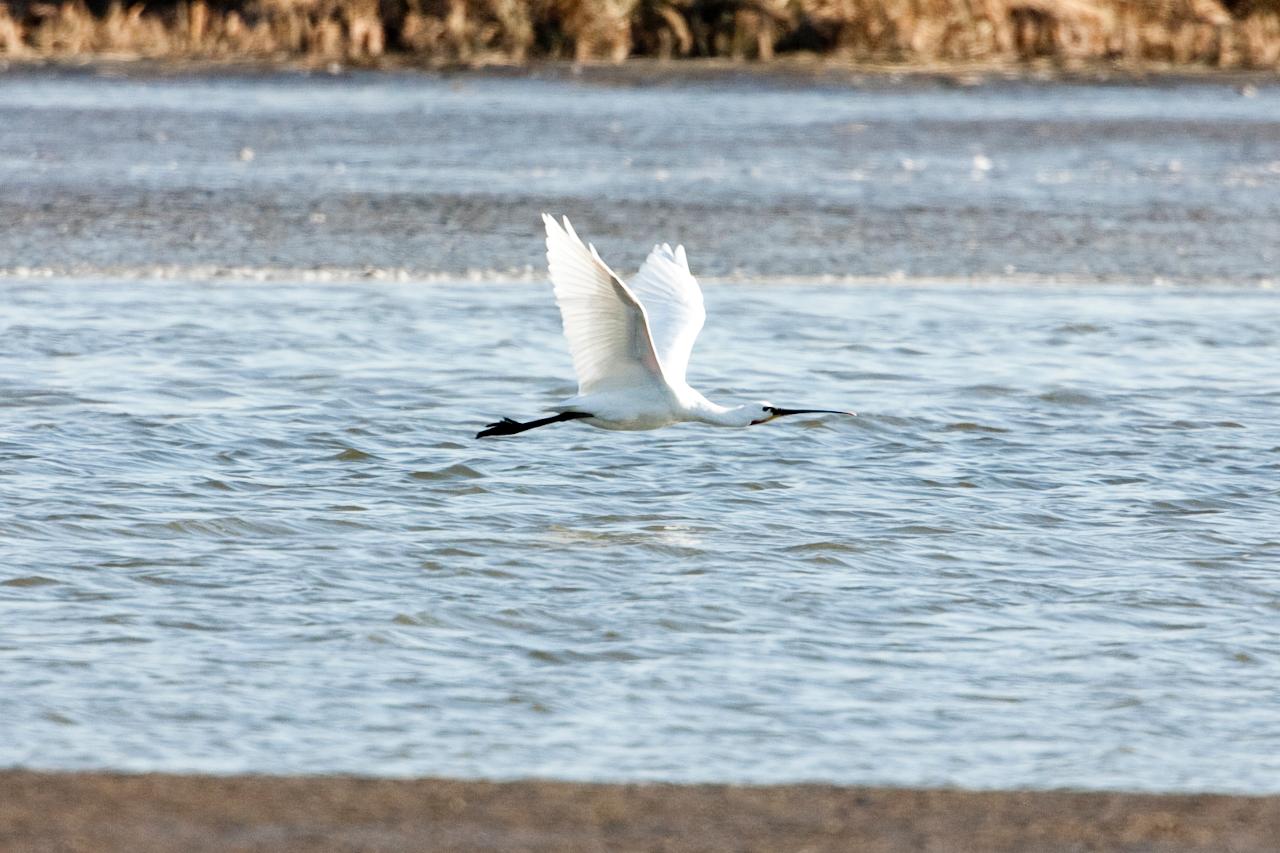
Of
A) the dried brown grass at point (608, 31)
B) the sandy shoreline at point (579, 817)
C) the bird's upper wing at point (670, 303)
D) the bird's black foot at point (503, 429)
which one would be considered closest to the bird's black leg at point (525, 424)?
the bird's black foot at point (503, 429)

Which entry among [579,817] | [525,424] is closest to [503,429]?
[525,424]

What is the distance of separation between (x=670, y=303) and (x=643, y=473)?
742mm

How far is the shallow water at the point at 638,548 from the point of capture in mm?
5535

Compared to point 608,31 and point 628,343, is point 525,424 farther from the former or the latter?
point 608,31

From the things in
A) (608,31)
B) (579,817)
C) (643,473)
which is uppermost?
(608,31)

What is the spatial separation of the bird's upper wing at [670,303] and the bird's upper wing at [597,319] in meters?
0.39

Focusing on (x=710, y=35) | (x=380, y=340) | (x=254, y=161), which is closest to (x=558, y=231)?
(x=380, y=340)

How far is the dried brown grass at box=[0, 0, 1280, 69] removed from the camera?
25.4 metres

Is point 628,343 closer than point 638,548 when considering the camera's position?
No

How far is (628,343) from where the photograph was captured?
791 centimetres

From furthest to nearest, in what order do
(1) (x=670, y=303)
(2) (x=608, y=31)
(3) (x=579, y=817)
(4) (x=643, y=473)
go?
1. (2) (x=608, y=31)
2. (4) (x=643, y=473)
3. (1) (x=670, y=303)
4. (3) (x=579, y=817)

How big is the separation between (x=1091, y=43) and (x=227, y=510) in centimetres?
2111

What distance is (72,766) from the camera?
5109mm

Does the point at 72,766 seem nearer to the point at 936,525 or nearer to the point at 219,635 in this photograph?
the point at 219,635
